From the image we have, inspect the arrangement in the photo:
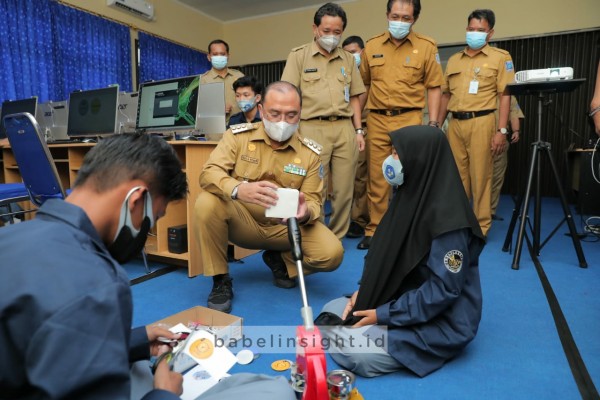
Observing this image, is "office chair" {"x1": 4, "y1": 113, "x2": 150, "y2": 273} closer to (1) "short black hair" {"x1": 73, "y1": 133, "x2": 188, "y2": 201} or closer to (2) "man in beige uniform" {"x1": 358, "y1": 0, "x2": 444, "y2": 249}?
(1) "short black hair" {"x1": 73, "y1": 133, "x2": 188, "y2": 201}

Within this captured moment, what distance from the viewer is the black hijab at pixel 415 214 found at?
4.49 feet

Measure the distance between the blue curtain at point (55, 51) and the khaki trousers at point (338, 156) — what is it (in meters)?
3.91

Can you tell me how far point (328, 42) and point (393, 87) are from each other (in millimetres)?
570

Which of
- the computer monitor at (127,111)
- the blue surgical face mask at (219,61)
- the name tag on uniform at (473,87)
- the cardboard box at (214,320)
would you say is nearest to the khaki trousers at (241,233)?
the cardboard box at (214,320)

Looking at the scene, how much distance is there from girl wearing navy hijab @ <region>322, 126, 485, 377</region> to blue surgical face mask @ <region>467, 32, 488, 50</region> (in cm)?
212

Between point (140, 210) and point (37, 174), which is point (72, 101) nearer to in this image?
point (37, 174)

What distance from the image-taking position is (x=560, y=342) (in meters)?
1.58

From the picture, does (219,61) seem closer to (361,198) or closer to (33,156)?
(361,198)

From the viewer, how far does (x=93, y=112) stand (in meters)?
3.65

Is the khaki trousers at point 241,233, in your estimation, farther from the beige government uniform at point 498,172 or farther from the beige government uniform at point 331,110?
the beige government uniform at point 498,172

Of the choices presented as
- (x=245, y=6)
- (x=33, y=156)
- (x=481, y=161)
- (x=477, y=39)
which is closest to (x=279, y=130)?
(x=33, y=156)

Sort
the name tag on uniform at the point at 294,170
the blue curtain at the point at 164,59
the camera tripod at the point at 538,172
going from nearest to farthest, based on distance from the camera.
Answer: the name tag on uniform at the point at 294,170
the camera tripod at the point at 538,172
the blue curtain at the point at 164,59

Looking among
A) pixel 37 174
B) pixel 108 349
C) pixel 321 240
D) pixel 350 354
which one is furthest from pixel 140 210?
pixel 37 174

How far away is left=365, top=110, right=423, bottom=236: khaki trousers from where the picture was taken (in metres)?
3.01
